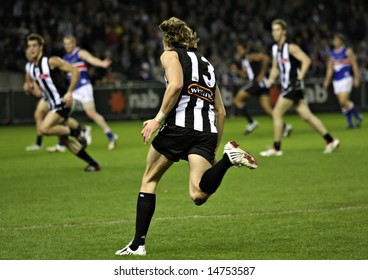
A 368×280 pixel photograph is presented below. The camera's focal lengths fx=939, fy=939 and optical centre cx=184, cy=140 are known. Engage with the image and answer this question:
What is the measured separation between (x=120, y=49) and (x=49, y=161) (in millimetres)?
15030

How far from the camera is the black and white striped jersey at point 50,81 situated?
1509 cm

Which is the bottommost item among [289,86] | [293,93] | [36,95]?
[36,95]

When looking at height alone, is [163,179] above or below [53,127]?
below

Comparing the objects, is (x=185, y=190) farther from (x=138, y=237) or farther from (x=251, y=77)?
(x=251, y=77)

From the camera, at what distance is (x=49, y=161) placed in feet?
56.1

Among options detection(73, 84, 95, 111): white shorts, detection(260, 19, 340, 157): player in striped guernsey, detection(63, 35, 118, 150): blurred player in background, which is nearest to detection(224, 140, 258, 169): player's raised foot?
detection(260, 19, 340, 157): player in striped guernsey

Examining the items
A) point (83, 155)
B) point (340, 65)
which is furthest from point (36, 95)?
point (340, 65)

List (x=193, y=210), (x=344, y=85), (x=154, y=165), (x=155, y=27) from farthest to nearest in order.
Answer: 1. (x=155, y=27)
2. (x=344, y=85)
3. (x=193, y=210)
4. (x=154, y=165)

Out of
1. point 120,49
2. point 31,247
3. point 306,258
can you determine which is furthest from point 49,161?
point 120,49

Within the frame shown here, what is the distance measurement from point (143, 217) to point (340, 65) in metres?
15.4

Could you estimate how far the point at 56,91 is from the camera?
15.3 m

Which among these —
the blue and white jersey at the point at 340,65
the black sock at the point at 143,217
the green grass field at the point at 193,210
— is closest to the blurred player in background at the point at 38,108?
the green grass field at the point at 193,210

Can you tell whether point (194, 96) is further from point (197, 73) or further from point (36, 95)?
point (36, 95)

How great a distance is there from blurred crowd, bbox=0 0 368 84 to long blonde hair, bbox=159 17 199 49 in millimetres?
20430
